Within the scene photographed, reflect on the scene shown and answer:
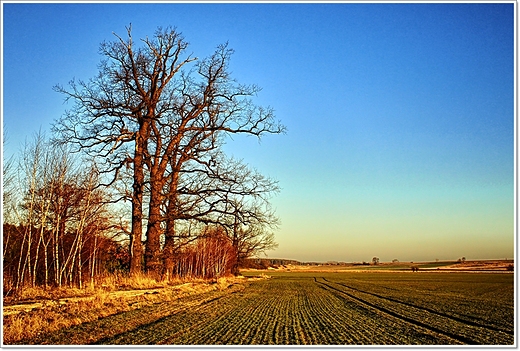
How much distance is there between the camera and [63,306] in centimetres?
1060

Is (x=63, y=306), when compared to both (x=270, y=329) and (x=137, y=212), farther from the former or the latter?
(x=137, y=212)

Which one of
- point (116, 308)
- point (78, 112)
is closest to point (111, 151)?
point (78, 112)

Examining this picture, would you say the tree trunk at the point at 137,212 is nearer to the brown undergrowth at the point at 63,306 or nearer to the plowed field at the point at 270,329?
the brown undergrowth at the point at 63,306

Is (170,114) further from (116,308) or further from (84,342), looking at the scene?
(84,342)

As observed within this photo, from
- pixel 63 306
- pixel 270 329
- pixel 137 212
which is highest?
pixel 137 212

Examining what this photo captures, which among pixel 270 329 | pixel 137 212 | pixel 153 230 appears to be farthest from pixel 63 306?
pixel 153 230

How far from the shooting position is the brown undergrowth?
8227 millimetres

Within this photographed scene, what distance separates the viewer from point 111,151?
64.1 ft

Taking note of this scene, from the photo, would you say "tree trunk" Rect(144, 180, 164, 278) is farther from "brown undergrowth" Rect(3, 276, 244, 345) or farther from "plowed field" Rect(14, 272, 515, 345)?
"plowed field" Rect(14, 272, 515, 345)

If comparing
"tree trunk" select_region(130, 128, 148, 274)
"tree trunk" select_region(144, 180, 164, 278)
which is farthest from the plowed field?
"tree trunk" select_region(144, 180, 164, 278)

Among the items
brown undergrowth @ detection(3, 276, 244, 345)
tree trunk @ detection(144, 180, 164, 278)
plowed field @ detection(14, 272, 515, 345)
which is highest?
tree trunk @ detection(144, 180, 164, 278)

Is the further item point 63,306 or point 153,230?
point 153,230

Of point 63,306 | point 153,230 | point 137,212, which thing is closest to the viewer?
point 63,306

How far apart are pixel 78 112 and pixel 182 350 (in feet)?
47.3
